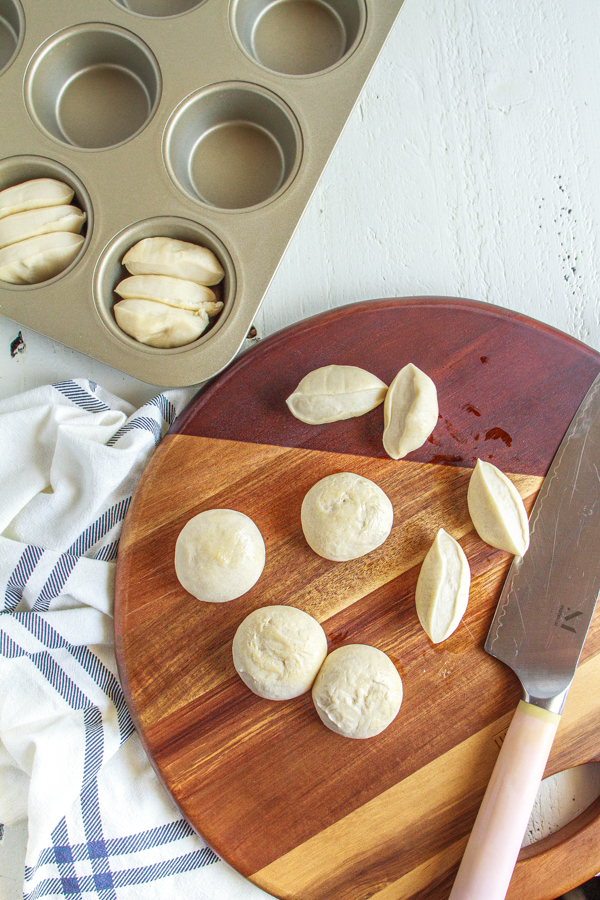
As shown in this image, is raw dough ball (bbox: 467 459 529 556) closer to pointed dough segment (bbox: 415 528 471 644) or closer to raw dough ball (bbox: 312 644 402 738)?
pointed dough segment (bbox: 415 528 471 644)

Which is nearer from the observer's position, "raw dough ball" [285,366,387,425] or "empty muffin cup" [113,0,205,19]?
"raw dough ball" [285,366,387,425]

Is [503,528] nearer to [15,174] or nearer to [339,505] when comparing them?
[339,505]

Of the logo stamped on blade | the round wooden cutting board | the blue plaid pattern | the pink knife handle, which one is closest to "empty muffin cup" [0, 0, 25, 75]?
the blue plaid pattern

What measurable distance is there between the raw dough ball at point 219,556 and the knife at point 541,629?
50 cm

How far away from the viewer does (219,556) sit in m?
1.12

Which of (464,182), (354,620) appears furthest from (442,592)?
(464,182)

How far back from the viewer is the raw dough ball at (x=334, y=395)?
119cm

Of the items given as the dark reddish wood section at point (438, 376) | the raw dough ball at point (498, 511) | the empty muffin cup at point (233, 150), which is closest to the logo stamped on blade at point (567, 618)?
the raw dough ball at point (498, 511)

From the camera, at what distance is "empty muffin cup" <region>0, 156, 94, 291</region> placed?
1.22m

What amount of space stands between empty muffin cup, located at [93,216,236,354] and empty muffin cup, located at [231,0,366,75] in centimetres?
49

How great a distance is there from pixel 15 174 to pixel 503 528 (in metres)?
1.25

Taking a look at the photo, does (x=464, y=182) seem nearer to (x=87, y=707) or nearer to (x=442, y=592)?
(x=442, y=592)

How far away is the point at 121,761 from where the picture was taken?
1197 millimetres

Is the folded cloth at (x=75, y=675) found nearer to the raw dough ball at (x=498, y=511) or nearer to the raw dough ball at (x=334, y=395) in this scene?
the raw dough ball at (x=334, y=395)
